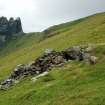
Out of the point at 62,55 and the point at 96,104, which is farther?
the point at 62,55

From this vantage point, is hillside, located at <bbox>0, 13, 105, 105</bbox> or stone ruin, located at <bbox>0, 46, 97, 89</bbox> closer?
hillside, located at <bbox>0, 13, 105, 105</bbox>

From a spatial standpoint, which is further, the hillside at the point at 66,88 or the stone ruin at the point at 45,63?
the stone ruin at the point at 45,63

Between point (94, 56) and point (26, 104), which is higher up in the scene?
point (94, 56)

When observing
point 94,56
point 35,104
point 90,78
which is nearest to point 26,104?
point 35,104

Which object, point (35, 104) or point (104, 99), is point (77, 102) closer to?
point (104, 99)

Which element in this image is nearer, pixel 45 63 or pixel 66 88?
pixel 66 88

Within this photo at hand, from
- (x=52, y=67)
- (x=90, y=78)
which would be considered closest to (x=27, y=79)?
(x=52, y=67)

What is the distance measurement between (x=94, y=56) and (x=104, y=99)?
20264 mm

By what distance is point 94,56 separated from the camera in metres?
60.2

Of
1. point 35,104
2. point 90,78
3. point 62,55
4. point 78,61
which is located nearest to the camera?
point 35,104

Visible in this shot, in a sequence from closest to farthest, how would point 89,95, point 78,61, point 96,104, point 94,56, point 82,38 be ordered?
point 96,104 → point 89,95 → point 94,56 → point 78,61 → point 82,38

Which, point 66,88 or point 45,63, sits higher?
point 45,63

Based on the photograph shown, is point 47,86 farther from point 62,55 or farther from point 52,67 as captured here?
point 62,55

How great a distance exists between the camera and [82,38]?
138250mm
